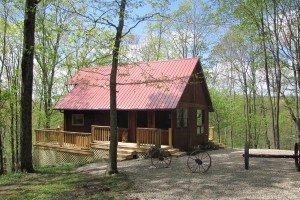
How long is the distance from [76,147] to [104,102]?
3.15 metres

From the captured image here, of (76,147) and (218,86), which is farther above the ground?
(218,86)

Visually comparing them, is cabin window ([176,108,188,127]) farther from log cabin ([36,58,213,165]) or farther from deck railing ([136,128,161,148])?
deck railing ([136,128,161,148])

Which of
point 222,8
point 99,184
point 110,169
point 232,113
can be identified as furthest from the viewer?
point 232,113

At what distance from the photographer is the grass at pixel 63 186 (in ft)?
29.3

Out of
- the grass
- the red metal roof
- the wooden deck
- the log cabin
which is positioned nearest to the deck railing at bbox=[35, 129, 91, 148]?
the log cabin

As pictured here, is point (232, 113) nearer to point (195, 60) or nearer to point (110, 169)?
point (195, 60)

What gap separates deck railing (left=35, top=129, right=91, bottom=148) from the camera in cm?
1821

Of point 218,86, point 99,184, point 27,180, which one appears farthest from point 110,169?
point 218,86

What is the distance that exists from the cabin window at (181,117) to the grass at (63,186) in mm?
7148

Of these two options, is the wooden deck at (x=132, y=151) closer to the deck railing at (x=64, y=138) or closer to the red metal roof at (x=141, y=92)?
the deck railing at (x=64, y=138)

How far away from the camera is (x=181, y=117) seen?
18.6m

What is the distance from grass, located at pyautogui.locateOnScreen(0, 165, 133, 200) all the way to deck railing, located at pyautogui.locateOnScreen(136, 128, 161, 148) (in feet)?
14.0

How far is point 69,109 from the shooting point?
2081 cm

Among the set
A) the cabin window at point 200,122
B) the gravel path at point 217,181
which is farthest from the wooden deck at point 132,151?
the cabin window at point 200,122
